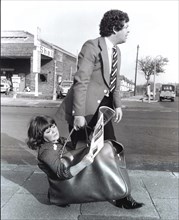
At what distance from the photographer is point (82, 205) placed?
7.37 feet

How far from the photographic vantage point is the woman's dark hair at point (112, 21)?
162 centimetres

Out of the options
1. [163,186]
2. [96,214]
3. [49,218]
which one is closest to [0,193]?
[49,218]

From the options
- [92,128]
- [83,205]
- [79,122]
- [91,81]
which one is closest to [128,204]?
[83,205]

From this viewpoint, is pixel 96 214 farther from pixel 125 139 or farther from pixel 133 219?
pixel 125 139

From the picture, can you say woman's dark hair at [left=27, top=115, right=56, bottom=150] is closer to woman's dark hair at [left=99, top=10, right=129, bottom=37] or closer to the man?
the man

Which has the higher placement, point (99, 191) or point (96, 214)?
point (99, 191)

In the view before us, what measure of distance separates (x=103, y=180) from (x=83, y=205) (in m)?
0.70

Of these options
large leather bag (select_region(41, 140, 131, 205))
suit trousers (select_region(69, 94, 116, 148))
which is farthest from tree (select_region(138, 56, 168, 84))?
large leather bag (select_region(41, 140, 131, 205))

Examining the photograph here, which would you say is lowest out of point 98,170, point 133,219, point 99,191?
point 133,219

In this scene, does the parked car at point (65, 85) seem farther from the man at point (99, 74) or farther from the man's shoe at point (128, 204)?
the man's shoe at point (128, 204)

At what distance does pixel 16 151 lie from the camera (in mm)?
4484

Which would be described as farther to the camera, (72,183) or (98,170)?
(72,183)

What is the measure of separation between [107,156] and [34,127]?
541 mm

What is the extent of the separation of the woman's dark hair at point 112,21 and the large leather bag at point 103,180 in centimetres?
59
